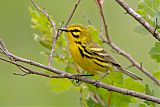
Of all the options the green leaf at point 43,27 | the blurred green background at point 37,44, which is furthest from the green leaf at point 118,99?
the blurred green background at point 37,44

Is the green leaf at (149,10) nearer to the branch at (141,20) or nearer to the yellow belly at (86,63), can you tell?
the branch at (141,20)

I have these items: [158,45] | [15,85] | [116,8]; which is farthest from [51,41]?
[116,8]

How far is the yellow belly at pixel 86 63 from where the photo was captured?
9.66ft

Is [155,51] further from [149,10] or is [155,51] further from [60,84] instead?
[60,84]

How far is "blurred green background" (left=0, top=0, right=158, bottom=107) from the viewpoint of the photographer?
19.7ft

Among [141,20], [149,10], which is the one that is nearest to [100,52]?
[149,10]

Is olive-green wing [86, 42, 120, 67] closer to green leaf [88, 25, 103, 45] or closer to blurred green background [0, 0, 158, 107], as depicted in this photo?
green leaf [88, 25, 103, 45]

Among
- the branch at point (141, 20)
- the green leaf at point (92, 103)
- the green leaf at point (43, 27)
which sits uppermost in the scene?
the green leaf at point (43, 27)

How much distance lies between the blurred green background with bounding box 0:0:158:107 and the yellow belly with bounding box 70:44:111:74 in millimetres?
2587

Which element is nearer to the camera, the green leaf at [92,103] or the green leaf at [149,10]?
the green leaf at [149,10]

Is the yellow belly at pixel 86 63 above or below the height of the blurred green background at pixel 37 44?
below

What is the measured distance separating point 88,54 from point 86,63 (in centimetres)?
14

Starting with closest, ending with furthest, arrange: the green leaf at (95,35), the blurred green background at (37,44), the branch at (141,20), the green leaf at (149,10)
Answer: the branch at (141,20)
the green leaf at (149,10)
the green leaf at (95,35)
the blurred green background at (37,44)

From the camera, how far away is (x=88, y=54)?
3125 mm
